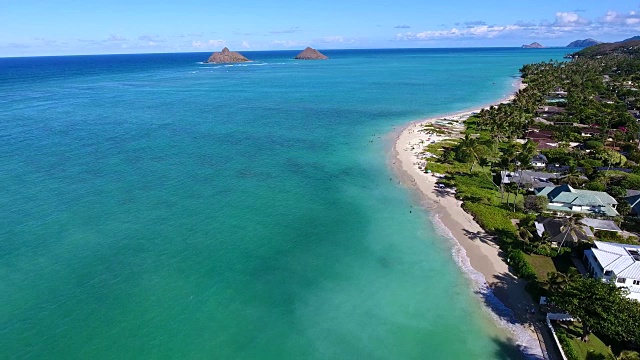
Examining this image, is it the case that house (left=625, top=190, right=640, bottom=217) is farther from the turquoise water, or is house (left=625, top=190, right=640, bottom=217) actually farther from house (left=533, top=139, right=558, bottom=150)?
the turquoise water

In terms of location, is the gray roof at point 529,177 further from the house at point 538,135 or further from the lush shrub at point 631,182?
the house at point 538,135

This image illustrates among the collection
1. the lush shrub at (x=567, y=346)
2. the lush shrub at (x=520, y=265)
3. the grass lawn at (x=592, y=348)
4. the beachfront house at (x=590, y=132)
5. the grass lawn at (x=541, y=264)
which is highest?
the beachfront house at (x=590, y=132)

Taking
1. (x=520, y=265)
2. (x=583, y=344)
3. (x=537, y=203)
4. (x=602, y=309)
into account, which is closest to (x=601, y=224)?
(x=537, y=203)

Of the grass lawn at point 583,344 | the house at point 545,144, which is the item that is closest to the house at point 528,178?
the house at point 545,144

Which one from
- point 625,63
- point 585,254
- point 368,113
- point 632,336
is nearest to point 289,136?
point 368,113

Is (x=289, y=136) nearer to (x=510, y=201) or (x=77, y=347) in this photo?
(x=510, y=201)

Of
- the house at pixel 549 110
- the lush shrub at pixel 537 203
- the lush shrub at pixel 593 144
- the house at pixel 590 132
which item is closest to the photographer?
the lush shrub at pixel 537 203

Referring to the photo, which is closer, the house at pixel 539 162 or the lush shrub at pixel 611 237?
the lush shrub at pixel 611 237

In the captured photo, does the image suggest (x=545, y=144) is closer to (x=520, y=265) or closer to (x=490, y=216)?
(x=490, y=216)
